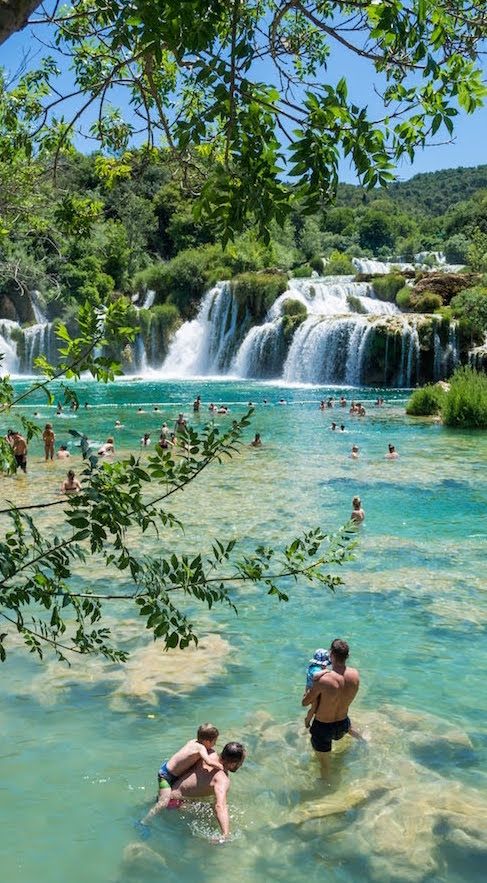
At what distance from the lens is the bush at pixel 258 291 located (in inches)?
1967

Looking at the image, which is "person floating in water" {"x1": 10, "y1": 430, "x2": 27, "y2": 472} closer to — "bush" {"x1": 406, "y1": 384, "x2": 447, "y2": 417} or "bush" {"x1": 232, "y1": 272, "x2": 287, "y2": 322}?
"bush" {"x1": 406, "y1": 384, "x2": 447, "y2": 417}

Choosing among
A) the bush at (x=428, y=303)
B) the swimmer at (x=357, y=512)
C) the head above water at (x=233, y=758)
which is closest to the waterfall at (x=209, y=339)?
the bush at (x=428, y=303)

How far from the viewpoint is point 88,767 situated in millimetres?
6719

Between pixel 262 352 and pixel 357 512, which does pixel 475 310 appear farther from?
pixel 357 512

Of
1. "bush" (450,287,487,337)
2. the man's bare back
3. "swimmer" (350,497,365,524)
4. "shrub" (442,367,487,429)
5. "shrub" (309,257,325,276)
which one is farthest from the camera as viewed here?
"shrub" (309,257,325,276)

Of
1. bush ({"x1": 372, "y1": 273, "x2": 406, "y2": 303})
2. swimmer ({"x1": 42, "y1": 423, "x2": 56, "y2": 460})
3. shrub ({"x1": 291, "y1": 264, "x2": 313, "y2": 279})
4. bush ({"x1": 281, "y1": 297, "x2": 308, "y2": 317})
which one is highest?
shrub ({"x1": 291, "y1": 264, "x2": 313, "y2": 279})

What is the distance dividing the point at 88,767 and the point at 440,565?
7.06 m

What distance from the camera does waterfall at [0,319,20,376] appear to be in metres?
50.9

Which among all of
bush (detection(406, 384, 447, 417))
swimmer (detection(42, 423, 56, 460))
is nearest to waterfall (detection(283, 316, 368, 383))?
bush (detection(406, 384, 447, 417))

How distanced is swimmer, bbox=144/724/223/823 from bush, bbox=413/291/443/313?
42053 mm

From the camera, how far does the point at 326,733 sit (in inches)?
266

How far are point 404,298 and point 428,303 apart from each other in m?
1.69

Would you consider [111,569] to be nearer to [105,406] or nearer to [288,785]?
[288,785]

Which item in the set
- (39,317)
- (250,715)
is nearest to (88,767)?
(250,715)
